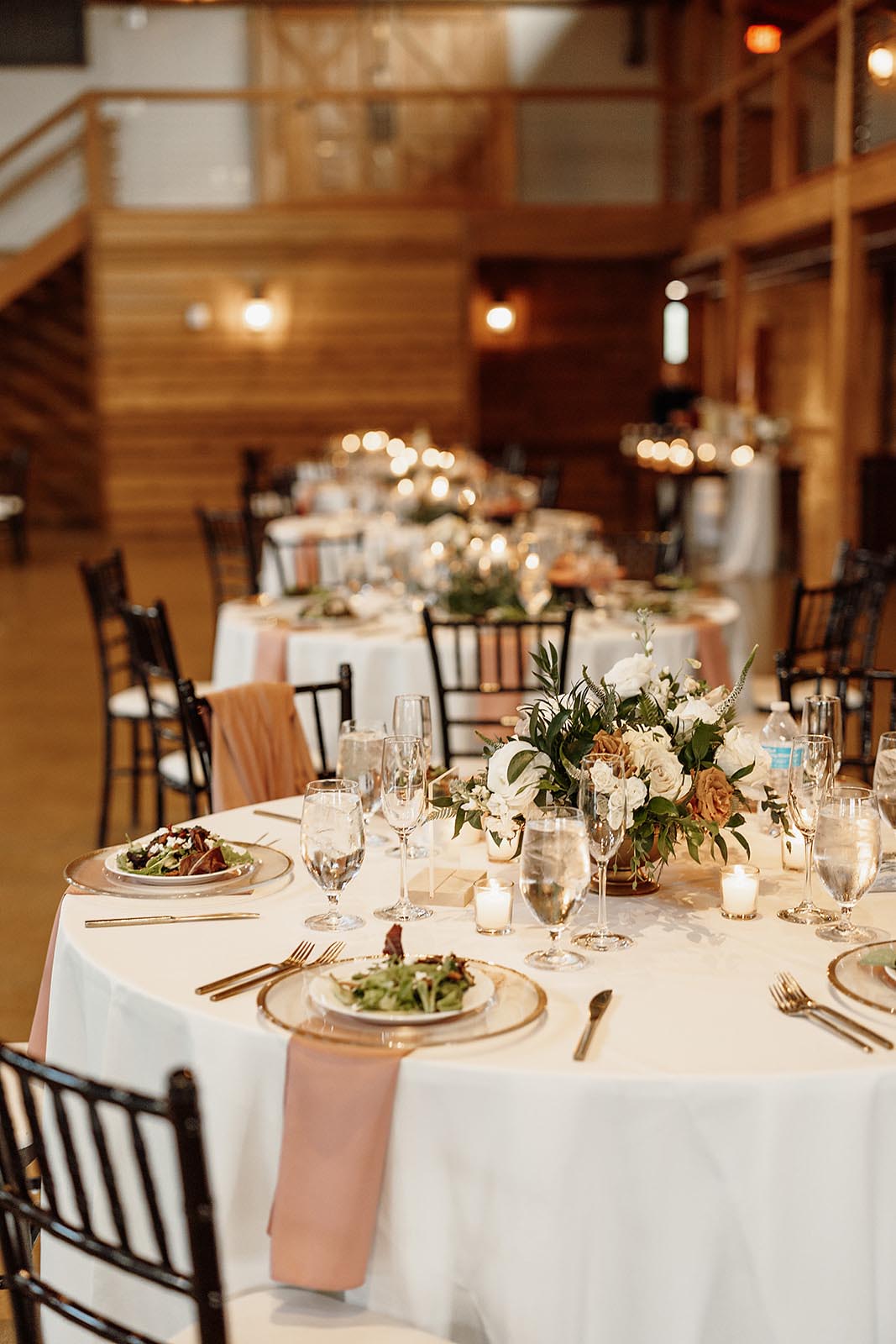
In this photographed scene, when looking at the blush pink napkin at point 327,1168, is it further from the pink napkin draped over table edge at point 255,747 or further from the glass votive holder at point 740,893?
the pink napkin draped over table edge at point 255,747

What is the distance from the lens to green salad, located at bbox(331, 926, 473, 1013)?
1.85 m

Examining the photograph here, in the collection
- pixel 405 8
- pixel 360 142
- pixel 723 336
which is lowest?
pixel 723 336

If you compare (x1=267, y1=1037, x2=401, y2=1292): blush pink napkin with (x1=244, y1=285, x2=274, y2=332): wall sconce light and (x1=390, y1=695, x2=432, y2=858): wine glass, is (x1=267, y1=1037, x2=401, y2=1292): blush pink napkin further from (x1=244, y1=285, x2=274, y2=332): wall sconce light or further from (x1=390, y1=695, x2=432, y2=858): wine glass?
(x1=244, y1=285, x2=274, y2=332): wall sconce light

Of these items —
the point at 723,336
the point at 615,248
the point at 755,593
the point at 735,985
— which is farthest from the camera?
the point at 615,248

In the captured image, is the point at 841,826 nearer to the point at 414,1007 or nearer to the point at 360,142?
the point at 414,1007

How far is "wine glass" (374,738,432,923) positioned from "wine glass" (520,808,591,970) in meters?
0.34

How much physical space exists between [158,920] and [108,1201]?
70 centimetres

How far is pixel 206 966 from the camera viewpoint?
2.07 m

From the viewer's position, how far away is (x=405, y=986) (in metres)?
1.87

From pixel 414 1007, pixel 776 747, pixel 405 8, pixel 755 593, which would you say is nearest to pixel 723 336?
pixel 755 593

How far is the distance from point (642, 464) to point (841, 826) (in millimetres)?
13265

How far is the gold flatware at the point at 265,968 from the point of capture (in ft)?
6.49

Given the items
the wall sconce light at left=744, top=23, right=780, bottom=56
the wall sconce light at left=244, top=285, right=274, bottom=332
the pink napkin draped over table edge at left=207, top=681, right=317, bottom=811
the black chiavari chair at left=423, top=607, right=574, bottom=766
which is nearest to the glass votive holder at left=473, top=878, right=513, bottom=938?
the pink napkin draped over table edge at left=207, top=681, right=317, bottom=811

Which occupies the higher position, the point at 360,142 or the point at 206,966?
the point at 360,142
